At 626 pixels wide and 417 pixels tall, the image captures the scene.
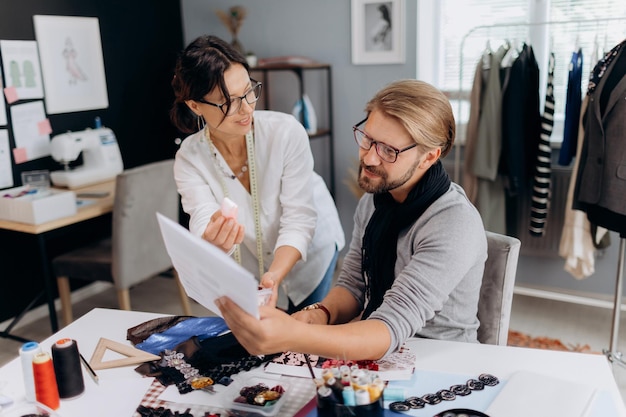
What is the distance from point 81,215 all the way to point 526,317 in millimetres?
2335

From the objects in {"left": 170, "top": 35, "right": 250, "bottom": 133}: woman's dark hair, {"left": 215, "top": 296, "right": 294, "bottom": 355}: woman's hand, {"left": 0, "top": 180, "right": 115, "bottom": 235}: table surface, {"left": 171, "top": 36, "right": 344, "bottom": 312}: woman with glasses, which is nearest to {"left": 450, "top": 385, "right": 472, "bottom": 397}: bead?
{"left": 215, "top": 296, "right": 294, "bottom": 355}: woman's hand

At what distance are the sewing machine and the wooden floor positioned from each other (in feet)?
2.61

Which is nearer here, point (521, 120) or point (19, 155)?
point (521, 120)

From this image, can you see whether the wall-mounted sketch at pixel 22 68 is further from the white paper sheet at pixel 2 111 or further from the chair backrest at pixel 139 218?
the chair backrest at pixel 139 218

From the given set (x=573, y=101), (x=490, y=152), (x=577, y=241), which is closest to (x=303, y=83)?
(x=490, y=152)

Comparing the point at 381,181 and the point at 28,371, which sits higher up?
the point at 381,181

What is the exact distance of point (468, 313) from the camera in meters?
1.37

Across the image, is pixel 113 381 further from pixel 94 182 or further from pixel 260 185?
pixel 94 182

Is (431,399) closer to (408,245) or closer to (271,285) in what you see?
(408,245)

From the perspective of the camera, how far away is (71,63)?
3.37m

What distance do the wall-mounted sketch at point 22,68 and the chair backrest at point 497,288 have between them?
2.70m

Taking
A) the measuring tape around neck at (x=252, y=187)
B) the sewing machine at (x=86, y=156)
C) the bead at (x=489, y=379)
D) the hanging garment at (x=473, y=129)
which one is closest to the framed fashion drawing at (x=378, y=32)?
the hanging garment at (x=473, y=129)

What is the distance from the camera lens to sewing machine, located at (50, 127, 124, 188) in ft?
9.86

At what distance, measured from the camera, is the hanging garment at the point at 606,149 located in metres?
2.23
